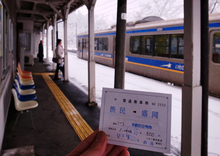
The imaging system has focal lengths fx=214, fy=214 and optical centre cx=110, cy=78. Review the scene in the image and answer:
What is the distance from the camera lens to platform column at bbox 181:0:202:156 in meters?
1.85

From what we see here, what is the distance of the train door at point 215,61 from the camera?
6211 millimetres

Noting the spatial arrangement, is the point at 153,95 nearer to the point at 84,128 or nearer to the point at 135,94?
the point at 135,94

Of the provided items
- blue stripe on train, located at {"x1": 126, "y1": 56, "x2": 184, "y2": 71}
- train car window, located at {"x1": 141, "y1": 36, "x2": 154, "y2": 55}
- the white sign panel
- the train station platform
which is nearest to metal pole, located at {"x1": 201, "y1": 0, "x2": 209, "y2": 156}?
the white sign panel

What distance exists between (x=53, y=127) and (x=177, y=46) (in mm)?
5436

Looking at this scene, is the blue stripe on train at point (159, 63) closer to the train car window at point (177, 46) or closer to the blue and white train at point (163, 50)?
the blue and white train at point (163, 50)

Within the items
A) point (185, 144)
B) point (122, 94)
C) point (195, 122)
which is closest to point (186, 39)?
point (195, 122)

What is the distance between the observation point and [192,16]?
1.84 metres

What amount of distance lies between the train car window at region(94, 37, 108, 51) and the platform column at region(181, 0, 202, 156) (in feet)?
37.7

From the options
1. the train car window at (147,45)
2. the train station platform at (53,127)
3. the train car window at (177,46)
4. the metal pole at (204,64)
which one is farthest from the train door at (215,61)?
the metal pole at (204,64)

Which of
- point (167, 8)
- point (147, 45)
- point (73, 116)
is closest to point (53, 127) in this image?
point (73, 116)

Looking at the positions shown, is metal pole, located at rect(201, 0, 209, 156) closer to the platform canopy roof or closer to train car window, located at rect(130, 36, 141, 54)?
the platform canopy roof

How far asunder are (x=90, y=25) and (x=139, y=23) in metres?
5.38

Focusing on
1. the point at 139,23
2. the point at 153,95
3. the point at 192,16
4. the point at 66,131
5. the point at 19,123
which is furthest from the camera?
the point at 139,23

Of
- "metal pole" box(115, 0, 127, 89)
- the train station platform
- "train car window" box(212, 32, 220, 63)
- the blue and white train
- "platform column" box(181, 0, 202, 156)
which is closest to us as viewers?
"platform column" box(181, 0, 202, 156)
